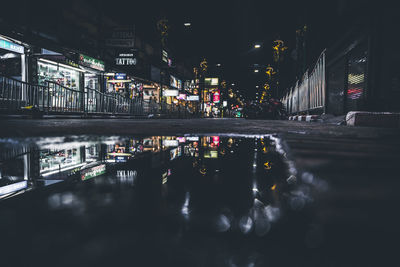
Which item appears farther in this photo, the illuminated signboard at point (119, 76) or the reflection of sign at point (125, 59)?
the reflection of sign at point (125, 59)

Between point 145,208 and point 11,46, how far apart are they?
1416cm

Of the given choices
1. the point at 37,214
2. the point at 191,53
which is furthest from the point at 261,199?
the point at 191,53

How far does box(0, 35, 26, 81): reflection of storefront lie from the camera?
1230 cm

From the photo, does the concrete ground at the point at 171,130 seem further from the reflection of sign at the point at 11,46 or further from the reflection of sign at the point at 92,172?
the reflection of sign at the point at 11,46

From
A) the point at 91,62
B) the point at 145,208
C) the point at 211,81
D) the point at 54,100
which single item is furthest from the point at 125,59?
the point at 211,81

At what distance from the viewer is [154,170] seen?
106cm

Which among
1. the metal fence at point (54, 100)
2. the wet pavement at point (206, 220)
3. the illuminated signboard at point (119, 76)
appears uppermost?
the illuminated signboard at point (119, 76)

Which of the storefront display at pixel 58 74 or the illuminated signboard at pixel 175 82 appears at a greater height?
the illuminated signboard at pixel 175 82

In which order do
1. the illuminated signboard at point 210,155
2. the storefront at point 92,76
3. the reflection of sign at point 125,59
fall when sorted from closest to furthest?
the illuminated signboard at point 210,155 → the storefront at point 92,76 → the reflection of sign at point 125,59

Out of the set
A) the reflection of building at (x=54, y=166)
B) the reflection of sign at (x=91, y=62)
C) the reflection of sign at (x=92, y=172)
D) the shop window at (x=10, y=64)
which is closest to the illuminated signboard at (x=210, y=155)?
the reflection of building at (x=54, y=166)

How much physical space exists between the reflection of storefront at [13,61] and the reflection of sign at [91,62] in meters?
3.96

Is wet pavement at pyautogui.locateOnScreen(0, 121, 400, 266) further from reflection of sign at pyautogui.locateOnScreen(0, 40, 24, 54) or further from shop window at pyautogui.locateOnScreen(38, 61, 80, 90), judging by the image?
shop window at pyautogui.locateOnScreen(38, 61, 80, 90)

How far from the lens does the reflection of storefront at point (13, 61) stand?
1230cm

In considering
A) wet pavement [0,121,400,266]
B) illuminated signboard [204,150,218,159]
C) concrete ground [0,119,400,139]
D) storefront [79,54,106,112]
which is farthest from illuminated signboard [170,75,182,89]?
wet pavement [0,121,400,266]
